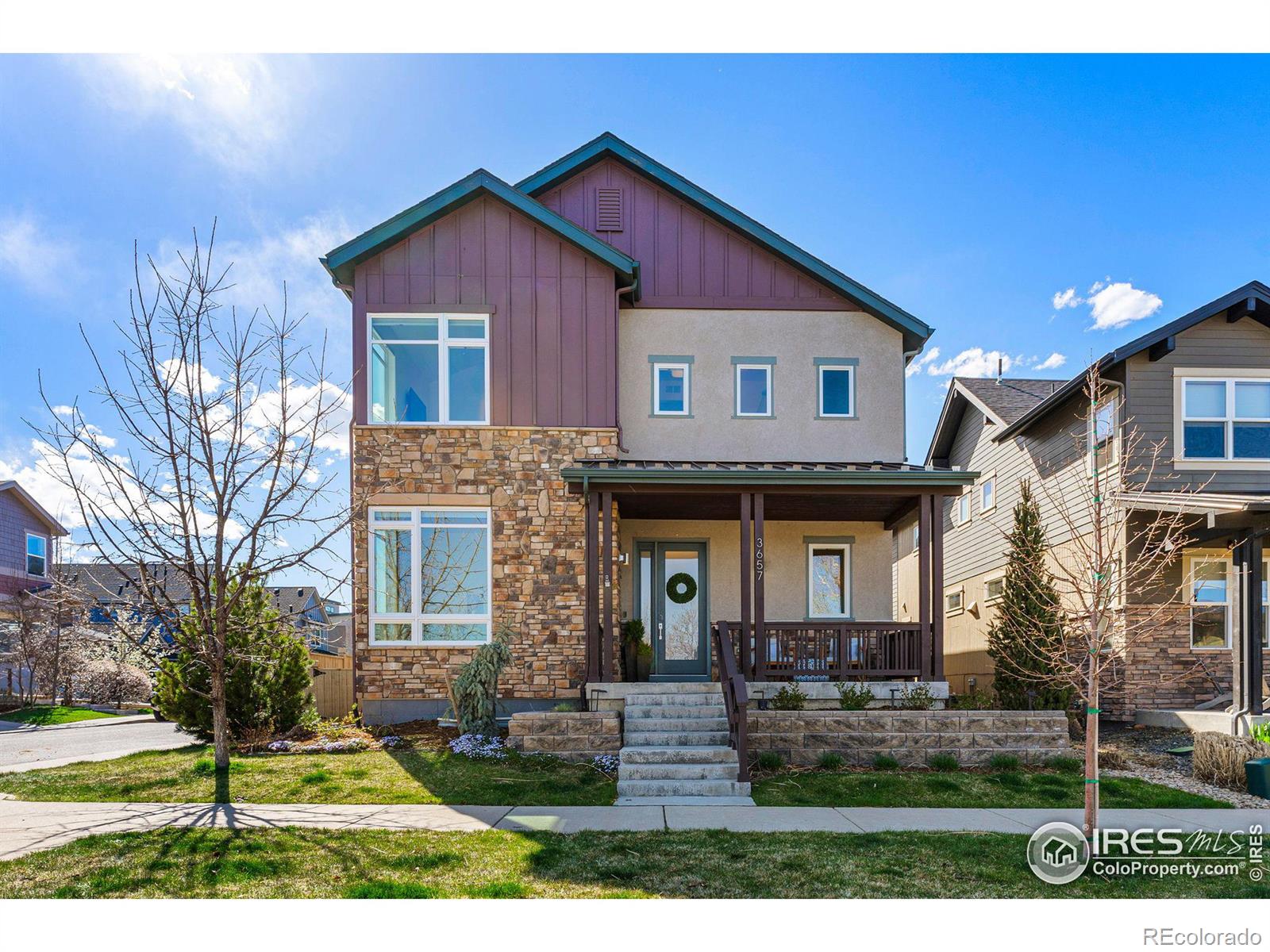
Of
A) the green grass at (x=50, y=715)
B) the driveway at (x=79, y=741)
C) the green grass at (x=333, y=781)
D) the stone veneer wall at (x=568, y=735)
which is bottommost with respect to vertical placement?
the green grass at (x=50, y=715)

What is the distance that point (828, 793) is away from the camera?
8.78 meters

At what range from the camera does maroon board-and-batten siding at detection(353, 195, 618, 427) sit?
12.9 meters

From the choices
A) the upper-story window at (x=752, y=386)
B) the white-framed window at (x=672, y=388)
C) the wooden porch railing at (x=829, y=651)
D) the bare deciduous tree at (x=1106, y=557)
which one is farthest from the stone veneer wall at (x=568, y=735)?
the upper-story window at (x=752, y=386)

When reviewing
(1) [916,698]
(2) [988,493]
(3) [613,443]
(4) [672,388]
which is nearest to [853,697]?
(1) [916,698]

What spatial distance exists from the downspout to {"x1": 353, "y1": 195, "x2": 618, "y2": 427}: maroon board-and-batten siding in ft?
0.11

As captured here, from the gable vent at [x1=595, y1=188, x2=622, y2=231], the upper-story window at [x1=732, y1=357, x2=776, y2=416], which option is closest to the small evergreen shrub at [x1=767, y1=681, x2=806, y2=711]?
the upper-story window at [x1=732, y1=357, x2=776, y2=416]

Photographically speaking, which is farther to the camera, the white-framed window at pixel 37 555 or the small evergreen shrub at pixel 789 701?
the white-framed window at pixel 37 555

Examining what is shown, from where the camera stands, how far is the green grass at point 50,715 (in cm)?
1783

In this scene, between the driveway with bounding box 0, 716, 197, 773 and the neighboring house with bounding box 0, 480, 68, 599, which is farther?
the neighboring house with bounding box 0, 480, 68, 599

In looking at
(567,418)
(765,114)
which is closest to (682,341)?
(567,418)

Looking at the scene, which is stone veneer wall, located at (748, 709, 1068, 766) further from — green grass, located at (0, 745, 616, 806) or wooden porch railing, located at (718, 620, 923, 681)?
green grass, located at (0, 745, 616, 806)

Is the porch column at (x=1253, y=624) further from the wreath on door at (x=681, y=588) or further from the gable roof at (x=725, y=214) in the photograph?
the wreath on door at (x=681, y=588)

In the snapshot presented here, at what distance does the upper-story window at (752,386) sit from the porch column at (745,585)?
296 centimetres

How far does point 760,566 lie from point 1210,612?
28.1 feet
